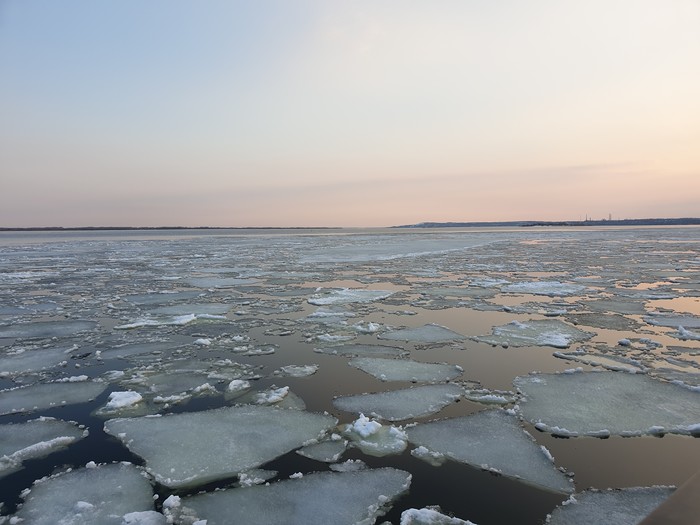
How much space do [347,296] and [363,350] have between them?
3.47 metres

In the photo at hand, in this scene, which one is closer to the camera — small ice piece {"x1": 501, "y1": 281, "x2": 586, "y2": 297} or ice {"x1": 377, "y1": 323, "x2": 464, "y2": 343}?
ice {"x1": 377, "y1": 323, "x2": 464, "y2": 343}

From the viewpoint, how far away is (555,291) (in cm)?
881

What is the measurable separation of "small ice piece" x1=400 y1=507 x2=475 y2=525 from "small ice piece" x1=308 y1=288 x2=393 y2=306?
562cm

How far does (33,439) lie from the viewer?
2955mm

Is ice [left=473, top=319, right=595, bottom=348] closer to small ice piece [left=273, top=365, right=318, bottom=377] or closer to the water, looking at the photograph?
the water

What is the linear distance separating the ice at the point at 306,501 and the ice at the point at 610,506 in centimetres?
80

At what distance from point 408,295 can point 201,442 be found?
625cm

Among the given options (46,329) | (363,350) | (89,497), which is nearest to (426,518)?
(89,497)

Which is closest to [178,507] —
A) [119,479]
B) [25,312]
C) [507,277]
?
[119,479]

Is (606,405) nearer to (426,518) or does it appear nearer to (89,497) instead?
(426,518)

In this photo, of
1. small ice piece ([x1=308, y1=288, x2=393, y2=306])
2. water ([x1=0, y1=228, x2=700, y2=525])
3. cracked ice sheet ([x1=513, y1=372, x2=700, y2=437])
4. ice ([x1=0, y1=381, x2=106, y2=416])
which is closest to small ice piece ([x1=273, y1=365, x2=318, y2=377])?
water ([x1=0, y1=228, x2=700, y2=525])

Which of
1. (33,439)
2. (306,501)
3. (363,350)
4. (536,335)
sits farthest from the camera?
(536,335)

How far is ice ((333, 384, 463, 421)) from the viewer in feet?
11.0

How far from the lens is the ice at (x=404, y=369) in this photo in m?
4.11
